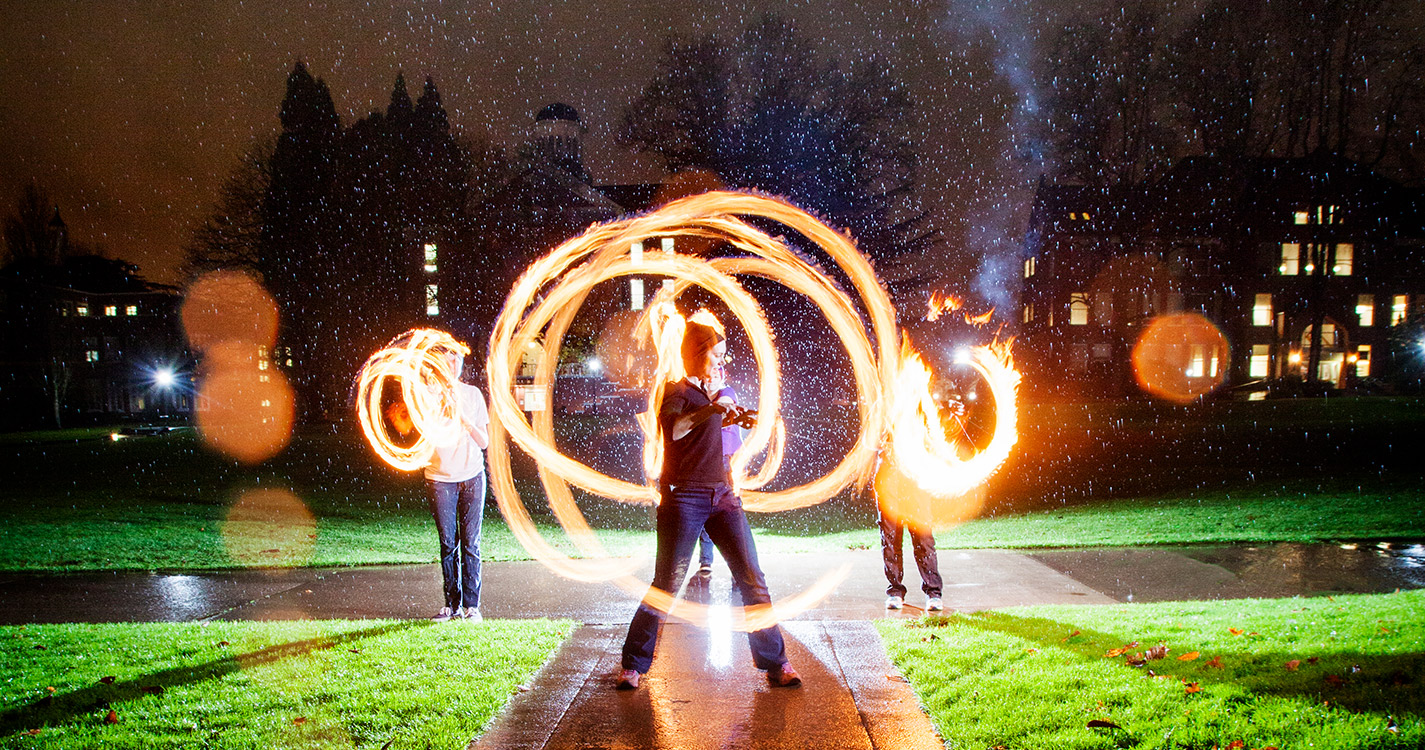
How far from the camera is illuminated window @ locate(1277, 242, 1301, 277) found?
153 feet

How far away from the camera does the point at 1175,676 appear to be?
15.5ft

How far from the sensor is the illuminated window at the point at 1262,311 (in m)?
47.1

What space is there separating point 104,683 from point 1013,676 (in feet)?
18.3

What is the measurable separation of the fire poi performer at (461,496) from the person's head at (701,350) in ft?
8.01

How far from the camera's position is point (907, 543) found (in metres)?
10.8

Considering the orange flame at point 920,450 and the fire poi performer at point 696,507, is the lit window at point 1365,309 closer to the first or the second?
the orange flame at point 920,450

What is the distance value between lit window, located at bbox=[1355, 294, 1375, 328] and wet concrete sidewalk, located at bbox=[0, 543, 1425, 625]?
47526 millimetres

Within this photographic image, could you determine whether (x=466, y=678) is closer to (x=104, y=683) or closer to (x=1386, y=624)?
(x=104, y=683)

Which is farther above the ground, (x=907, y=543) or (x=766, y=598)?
(x=766, y=598)

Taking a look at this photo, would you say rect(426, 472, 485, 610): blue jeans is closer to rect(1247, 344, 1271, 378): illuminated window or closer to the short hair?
the short hair

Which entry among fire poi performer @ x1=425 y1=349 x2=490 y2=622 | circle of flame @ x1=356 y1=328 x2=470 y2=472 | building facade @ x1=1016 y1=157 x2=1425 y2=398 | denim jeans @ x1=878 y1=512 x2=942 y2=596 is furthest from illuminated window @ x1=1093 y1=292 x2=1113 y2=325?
fire poi performer @ x1=425 y1=349 x2=490 y2=622

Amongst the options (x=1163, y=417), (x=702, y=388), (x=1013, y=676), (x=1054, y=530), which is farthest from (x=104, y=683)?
(x=1163, y=417)

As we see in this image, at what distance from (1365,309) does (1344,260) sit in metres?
3.09

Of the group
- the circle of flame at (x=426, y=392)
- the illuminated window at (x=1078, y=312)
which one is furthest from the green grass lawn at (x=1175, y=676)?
the illuminated window at (x=1078, y=312)
